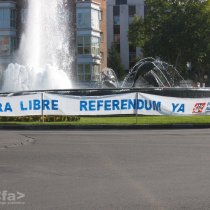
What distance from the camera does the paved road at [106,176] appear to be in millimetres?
8031

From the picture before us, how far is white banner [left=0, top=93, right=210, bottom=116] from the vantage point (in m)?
26.1

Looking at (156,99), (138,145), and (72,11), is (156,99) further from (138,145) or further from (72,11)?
(72,11)

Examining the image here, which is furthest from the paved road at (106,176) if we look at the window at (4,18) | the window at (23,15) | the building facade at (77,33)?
the window at (23,15)

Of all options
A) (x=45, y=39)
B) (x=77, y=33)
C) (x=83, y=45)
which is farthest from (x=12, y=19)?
(x=45, y=39)

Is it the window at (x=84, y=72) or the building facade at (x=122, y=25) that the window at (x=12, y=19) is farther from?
the building facade at (x=122, y=25)

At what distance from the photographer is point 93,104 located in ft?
86.5

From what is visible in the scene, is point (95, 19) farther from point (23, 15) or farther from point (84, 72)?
point (23, 15)

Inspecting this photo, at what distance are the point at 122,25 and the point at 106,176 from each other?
332 ft

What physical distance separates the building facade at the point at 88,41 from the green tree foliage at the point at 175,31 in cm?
427

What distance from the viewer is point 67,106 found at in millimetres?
26266

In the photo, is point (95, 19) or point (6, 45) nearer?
point (6, 45)

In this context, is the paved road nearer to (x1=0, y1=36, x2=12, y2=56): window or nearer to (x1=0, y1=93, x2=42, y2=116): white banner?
(x1=0, y1=93, x2=42, y2=116): white banner

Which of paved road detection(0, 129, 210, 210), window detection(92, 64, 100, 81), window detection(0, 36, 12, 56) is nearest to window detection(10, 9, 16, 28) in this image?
window detection(0, 36, 12, 56)

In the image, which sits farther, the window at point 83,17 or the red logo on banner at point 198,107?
the window at point 83,17
